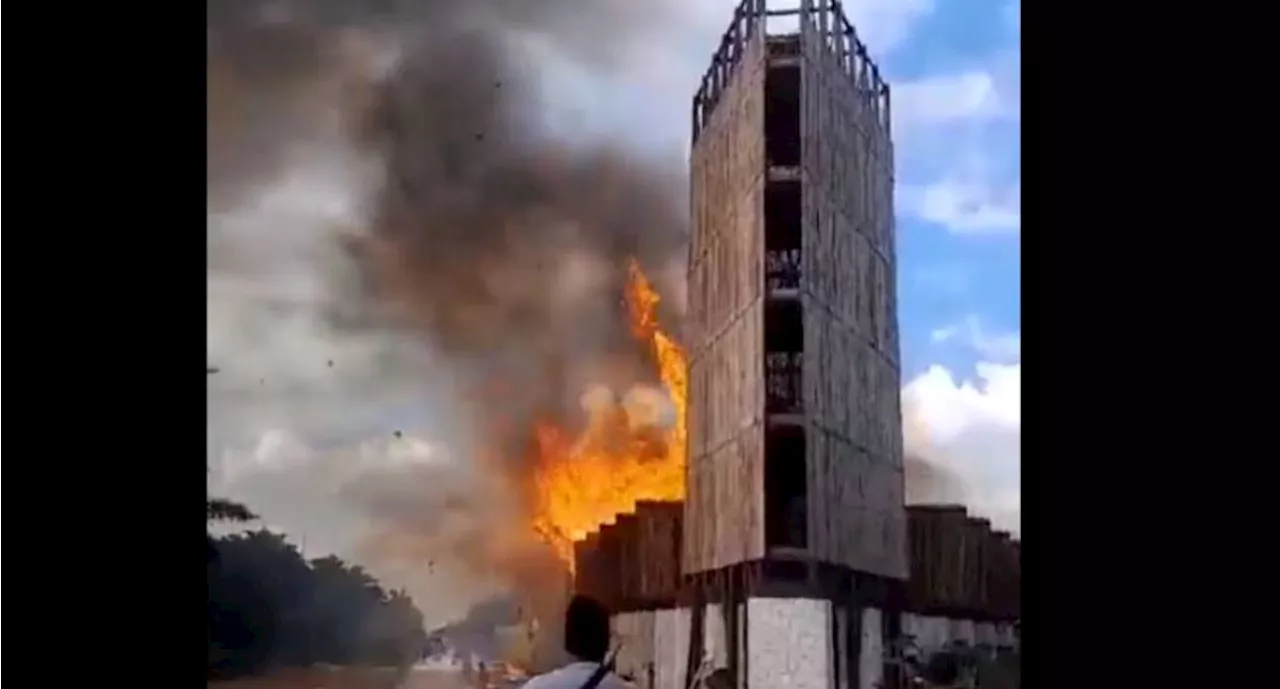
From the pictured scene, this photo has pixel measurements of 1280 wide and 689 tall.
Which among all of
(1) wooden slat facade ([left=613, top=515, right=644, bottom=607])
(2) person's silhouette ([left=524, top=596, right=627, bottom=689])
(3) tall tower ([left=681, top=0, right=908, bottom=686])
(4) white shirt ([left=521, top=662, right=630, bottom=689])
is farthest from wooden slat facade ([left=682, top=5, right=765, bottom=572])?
(4) white shirt ([left=521, top=662, right=630, bottom=689])

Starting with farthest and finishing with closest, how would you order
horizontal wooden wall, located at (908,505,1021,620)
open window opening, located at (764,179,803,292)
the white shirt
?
open window opening, located at (764,179,803,292) → horizontal wooden wall, located at (908,505,1021,620) → the white shirt

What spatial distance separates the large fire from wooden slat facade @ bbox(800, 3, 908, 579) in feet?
1.02

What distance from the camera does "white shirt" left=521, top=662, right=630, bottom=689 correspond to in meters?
3.45

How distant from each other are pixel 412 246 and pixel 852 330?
101 centimetres

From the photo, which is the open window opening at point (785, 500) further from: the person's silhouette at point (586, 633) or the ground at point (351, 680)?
the ground at point (351, 680)

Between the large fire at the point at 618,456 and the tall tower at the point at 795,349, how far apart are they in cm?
5

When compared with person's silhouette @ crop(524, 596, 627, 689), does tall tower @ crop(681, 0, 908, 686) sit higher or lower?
higher

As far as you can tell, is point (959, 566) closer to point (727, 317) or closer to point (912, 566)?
point (912, 566)

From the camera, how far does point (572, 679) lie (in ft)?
11.4

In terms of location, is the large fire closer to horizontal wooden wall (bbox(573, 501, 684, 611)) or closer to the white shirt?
horizontal wooden wall (bbox(573, 501, 684, 611))

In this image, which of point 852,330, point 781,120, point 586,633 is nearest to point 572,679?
point 586,633
